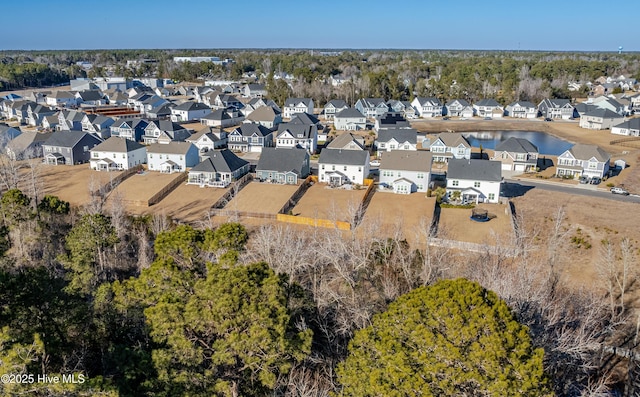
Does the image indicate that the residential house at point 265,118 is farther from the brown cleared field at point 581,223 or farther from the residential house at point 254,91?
the brown cleared field at point 581,223

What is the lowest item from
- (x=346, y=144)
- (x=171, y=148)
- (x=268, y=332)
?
(x=268, y=332)

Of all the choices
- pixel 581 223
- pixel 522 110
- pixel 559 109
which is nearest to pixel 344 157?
pixel 581 223

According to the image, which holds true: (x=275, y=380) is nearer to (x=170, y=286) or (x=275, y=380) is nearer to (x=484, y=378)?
(x=170, y=286)

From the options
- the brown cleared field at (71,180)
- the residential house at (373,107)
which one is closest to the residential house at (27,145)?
the brown cleared field at (71,180)

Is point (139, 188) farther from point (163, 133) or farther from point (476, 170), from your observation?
point (476, 170)

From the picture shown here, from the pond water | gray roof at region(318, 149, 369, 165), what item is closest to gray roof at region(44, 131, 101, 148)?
gray roof at region(318, 149, 369, 165)

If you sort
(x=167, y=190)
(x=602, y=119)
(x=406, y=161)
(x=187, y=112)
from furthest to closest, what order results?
(x=187, y=112) → (x=602, y=119) → (x=406, y=161) → (x=167, y=190)

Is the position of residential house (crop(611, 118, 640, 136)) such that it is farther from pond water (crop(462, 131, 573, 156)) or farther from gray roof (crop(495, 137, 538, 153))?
gray roof (crop(495, 137, 538, 153))
